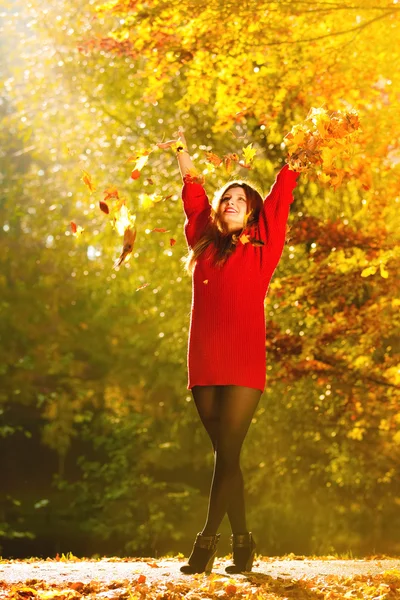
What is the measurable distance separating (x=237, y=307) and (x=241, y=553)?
55.8 inches

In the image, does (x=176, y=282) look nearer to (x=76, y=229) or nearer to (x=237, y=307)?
(x=76, y=229)

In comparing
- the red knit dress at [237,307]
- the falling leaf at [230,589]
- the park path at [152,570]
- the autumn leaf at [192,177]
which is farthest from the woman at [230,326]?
the falling leaf at [230,589]

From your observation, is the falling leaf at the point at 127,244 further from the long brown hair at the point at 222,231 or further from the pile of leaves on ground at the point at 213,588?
the pile of leaves on ground at the point at 213,588

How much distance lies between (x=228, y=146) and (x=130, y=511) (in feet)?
25.1

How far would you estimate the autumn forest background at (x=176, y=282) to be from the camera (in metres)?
8.34

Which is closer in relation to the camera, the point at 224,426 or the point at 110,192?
the point at 224,426

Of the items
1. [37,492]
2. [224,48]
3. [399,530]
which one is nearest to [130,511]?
[37,492]

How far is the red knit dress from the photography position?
4.73m

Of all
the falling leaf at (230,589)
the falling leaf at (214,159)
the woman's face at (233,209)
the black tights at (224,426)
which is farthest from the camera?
the falling leaf at (214,159)

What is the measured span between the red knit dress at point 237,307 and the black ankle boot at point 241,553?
0.93 meters

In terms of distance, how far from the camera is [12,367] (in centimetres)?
1806

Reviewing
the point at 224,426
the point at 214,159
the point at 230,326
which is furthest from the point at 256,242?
the point at 224,426

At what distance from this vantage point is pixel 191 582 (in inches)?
184

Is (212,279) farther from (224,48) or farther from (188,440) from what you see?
(188,440)
